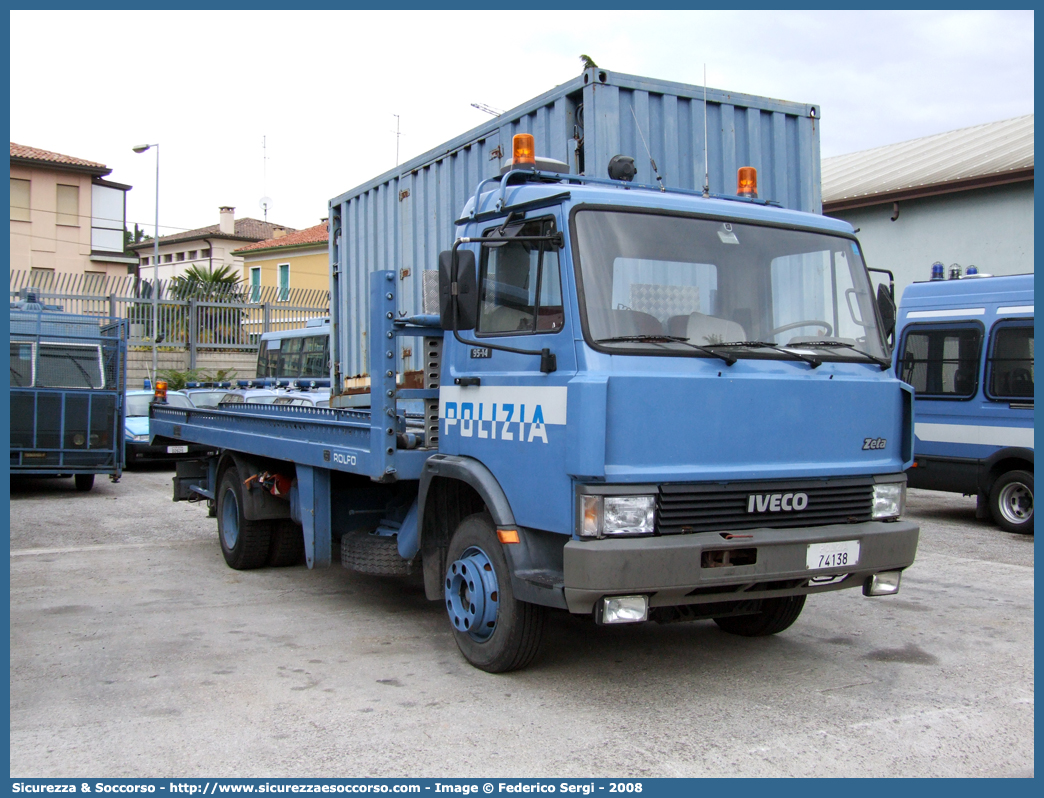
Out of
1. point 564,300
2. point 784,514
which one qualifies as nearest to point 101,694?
point 564,300

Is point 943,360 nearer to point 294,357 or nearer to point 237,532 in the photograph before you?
point 237,532

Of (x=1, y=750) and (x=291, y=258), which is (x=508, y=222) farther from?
(x=291, y=258)

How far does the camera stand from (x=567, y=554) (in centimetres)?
429

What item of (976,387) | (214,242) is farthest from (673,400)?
(214,242)

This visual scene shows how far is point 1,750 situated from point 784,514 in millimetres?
3658

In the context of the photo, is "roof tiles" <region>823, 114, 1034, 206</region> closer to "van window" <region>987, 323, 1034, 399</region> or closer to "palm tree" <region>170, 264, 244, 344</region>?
"van window" <region>987, 323, 1034, 399</region>

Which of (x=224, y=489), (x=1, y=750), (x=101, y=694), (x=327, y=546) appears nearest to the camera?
(x=1, y=750)

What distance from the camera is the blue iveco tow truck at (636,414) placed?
4.35m

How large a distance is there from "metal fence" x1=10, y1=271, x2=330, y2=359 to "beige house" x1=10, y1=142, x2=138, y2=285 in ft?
47.9

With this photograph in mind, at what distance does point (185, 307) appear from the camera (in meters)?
24.7

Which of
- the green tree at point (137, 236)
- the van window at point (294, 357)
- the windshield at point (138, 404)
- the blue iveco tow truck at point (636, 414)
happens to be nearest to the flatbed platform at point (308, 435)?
the blue iveco tow truck at point (636, 414)

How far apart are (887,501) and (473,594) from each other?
222 centimetres

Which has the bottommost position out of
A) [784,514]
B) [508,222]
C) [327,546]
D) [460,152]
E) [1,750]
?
[1,750]

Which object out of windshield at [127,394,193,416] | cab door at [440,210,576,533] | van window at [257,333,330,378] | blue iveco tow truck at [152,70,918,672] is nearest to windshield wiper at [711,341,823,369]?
blue iveco tow truck at [152,70,918,672]
